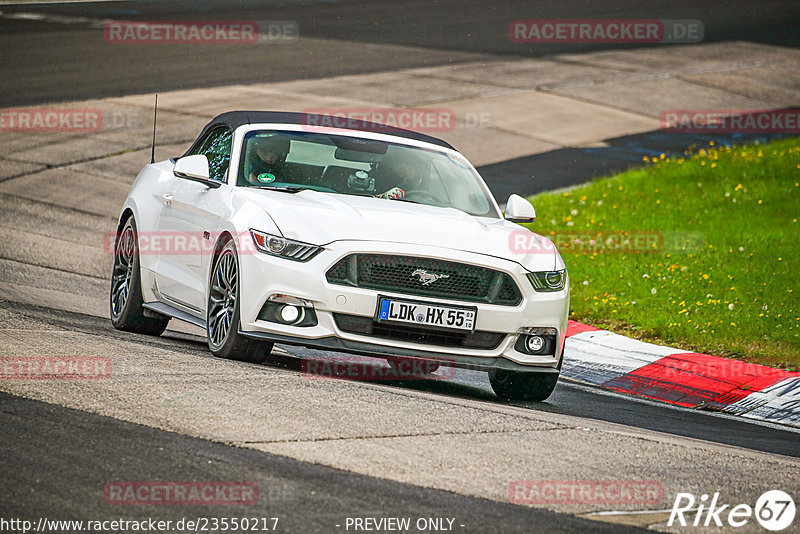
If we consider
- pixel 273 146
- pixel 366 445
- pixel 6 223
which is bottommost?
pixel 6 223

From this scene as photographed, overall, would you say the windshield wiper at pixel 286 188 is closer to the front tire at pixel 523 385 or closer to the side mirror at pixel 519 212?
the side mirror at pixel 519 212

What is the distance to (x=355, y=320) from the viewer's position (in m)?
7.35

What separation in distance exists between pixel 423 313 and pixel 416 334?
6.2 inches

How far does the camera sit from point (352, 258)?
733 centimetres

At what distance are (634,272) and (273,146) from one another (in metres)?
5.32

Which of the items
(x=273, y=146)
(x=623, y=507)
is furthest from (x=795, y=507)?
(x=273, y=146)

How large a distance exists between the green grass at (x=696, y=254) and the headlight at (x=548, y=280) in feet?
9.34

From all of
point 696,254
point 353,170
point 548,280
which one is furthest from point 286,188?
point 696,254

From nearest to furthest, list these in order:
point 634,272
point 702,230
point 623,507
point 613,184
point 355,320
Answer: point 623,507
point 355,320
point 634,272
point 702,230
point 613,184

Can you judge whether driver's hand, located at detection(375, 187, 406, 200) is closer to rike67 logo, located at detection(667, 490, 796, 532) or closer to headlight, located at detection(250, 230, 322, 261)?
headlight, located at detection(250, 230, 322, 261)

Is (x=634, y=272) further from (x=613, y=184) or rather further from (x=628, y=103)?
(x=628, y=103)

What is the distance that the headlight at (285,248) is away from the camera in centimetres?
734

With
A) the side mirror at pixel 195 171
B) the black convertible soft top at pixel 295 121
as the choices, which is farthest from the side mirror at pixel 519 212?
the side mirror at pixel 195 171

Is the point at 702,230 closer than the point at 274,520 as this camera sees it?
Result: No
